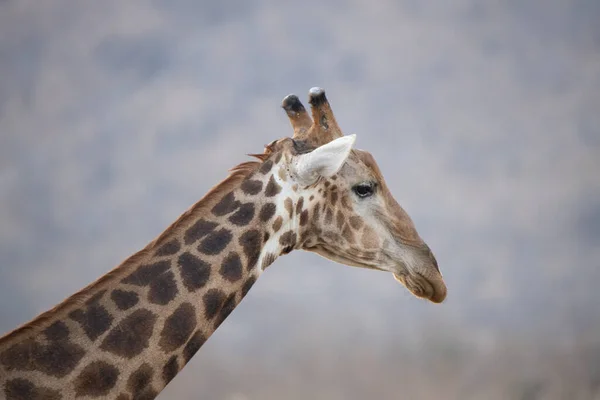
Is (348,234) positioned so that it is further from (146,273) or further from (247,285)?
(146,273)

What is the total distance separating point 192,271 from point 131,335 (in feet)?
2.51

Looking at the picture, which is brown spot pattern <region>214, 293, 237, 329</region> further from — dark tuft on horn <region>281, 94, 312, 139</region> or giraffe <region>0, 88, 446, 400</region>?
dark tuft on horn <region>281, 94, 312, 139</region>

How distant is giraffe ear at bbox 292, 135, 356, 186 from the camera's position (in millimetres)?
6496

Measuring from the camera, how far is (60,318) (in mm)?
5555

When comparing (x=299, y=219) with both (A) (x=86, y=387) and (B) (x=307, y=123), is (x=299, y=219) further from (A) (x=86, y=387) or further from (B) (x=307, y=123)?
(A) (x=86, y=387)

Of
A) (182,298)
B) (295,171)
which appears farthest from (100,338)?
(295,171)

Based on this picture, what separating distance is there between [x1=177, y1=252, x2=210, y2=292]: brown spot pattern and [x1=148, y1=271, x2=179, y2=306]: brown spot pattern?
101mm

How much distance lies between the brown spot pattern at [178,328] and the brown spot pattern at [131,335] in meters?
0.12

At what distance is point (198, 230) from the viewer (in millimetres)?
6344

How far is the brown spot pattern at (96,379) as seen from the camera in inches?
209

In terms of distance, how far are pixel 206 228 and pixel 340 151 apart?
4.58ft

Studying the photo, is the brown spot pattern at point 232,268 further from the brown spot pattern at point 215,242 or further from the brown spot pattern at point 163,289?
the brown spot pattern at point 163,289

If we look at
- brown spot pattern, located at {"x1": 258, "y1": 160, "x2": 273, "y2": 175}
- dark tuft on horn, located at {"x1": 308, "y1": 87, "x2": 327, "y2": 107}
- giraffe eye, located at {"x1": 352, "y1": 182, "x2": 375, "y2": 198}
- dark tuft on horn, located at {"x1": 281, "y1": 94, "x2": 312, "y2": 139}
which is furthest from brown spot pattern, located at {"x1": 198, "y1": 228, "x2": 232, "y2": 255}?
dark tuft on horn, located at {"x1": 308, "y1": 87, "x2": 327, "y2": 107}

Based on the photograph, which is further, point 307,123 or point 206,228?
point 307,123
